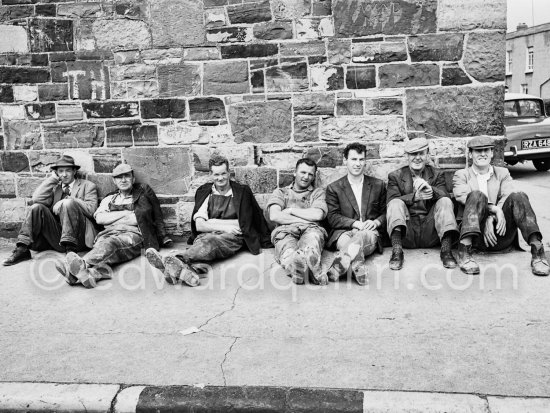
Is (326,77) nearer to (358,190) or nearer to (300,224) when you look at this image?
(358,190)

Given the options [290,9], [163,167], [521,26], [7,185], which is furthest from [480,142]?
[521,26]

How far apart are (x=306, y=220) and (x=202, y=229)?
1.04 m

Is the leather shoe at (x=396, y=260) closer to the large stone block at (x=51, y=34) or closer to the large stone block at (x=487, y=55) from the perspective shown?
the large stone block at (x=487, y=55)

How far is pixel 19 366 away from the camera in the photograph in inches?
128

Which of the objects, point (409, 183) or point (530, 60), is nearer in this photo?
Answer: point (409, 183)

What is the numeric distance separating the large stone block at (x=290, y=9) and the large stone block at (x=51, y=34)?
2252 mm

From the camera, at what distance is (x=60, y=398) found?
2896mm

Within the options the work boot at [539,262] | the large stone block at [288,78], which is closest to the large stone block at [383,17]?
the large stone block at [288,78]

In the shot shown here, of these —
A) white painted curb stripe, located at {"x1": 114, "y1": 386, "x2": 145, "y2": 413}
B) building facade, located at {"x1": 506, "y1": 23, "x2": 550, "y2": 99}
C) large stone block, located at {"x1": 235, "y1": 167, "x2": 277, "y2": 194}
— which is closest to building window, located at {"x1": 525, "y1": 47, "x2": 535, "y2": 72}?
building facade, located at {"x1": 506, "y1": 23, "x2": 550, "y2": 99}

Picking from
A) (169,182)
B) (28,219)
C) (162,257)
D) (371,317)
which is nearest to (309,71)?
(169,182)

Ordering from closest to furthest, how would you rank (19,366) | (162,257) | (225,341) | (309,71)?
(19,366), (225,341), (162,257), (309,71)

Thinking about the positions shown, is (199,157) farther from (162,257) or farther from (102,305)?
(102,305)

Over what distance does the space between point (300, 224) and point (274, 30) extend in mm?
2039

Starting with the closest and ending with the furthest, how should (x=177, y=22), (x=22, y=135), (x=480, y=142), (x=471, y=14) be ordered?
1. (x=480, y=142)
2. (x=471, y=14)
3. (x=177, y=22)
4. (x=22, y=135)
